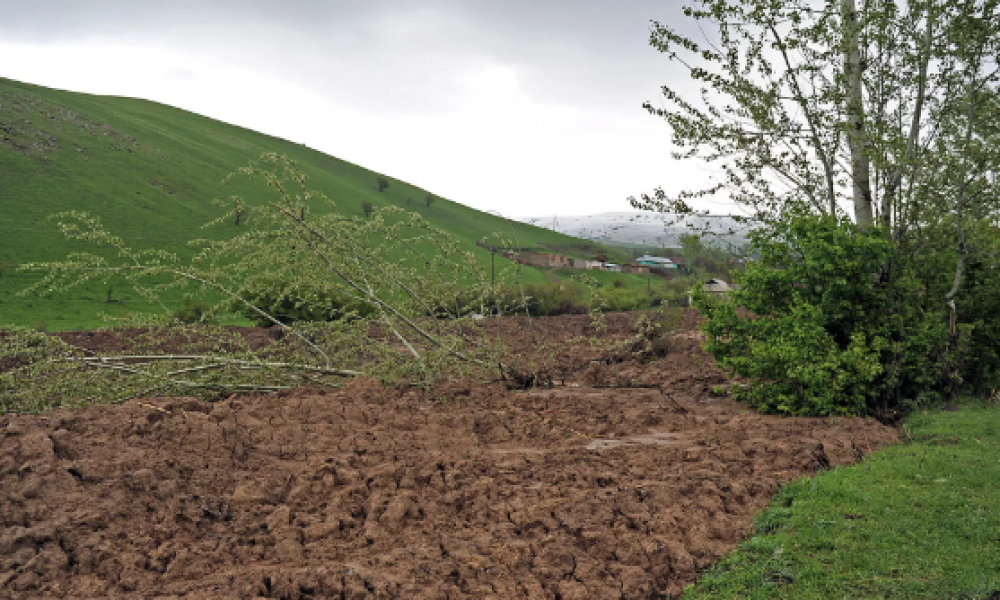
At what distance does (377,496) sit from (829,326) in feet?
20.6

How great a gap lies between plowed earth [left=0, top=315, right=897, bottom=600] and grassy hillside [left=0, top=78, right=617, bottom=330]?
1903 cm

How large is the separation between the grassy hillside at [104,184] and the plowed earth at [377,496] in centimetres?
1903

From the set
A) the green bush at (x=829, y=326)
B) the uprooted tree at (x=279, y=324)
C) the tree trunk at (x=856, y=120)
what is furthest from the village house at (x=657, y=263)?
the green bush at (x=829, y=326)

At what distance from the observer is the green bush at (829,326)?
7.64 m

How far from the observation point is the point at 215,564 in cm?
393

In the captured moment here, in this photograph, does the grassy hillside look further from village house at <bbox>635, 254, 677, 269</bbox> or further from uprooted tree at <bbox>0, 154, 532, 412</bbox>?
uprooted tree at <bbox>0, 154, 532, 412</bbox>

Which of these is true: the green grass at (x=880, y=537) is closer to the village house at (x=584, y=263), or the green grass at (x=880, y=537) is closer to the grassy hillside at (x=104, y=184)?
the grassy hillside at (x=104, y=184)

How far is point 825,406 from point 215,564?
21.3 ft

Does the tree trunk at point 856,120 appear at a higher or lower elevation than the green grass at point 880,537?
higher

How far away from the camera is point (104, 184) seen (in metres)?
41.8

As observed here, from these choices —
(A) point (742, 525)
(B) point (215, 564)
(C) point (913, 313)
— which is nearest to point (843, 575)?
(A) point (742, 525)

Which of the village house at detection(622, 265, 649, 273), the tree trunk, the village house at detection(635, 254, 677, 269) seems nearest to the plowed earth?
the tree trunk

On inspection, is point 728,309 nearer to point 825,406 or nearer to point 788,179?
point 825,406

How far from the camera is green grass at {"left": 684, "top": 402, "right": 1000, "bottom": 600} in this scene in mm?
3715
